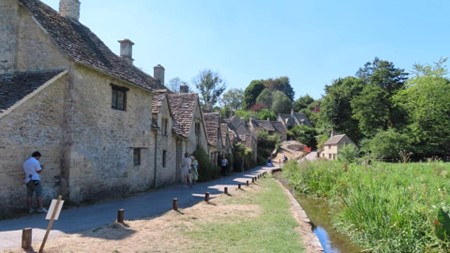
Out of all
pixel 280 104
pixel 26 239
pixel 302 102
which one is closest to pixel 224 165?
pixel 26 239

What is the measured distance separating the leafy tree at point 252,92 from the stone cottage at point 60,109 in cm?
9427

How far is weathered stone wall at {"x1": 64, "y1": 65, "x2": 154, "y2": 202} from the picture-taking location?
14133 mm

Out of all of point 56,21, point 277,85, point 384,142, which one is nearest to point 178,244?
point 56,21

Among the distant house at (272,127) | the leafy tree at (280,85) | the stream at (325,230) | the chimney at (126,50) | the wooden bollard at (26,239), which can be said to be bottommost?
the stream at (325,230)

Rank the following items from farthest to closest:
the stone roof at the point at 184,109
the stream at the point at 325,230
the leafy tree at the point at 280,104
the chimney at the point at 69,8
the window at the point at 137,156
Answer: the leafy tree at the point at 280,104, the stone roof at the point at 184,109, the chimney at the point at 69,8, the window at the point at 137,156, the stream at the point at 325,230

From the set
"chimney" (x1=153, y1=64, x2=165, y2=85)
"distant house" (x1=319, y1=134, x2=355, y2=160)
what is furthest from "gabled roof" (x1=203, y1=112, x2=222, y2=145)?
"distant house" (x1=319, y1=134, x2=355, y2=160)

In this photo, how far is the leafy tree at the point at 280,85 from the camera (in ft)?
385

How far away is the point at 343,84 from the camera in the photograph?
68438mm

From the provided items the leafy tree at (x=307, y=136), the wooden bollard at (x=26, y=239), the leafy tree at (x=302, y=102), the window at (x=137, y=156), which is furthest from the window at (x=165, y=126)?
the leafy tree at (x=302, y=102)

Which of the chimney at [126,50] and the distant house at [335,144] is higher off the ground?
the chimney at [126,50]

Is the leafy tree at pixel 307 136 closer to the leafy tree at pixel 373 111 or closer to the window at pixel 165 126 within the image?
the leafy tree at pixel 373 111

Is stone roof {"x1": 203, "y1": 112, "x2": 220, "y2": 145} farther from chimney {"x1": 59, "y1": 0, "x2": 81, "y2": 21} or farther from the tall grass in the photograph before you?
the tall grass

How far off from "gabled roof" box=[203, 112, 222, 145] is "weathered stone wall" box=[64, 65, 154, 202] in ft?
48.7

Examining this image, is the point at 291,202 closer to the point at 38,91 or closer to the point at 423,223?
the point at 423,223
